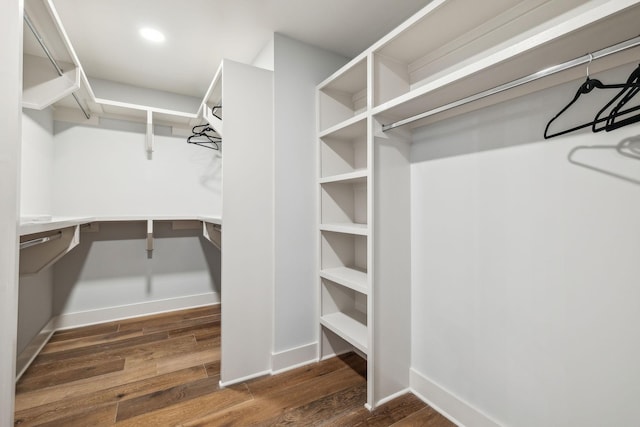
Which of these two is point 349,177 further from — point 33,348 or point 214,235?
point 33,348

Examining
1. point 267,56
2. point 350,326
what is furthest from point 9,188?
point 350,326

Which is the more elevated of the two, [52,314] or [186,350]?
[52,314]

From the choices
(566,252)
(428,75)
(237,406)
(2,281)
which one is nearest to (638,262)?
(566,252)

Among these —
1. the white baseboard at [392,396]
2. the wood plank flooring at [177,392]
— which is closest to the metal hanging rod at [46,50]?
the wood plank flooring at [177,392]

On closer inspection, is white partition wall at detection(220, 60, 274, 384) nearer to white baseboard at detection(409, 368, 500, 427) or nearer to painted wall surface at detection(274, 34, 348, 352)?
painted wall surface at detection(274, 34, 348, 352)

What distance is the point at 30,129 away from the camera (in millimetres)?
1994

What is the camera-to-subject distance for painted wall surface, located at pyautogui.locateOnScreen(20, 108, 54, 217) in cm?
193

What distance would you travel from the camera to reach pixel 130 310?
275cm

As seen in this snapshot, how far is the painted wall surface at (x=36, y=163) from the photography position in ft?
6.34

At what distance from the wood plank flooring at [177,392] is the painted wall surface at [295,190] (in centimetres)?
32

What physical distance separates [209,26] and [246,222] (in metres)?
1.36

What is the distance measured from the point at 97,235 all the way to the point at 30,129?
3.39 ft

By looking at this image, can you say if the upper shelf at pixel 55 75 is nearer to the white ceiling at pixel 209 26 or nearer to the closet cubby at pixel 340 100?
the white ceiling at pixel 209 26

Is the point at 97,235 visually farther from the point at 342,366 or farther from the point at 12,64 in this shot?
the point at 342,366
